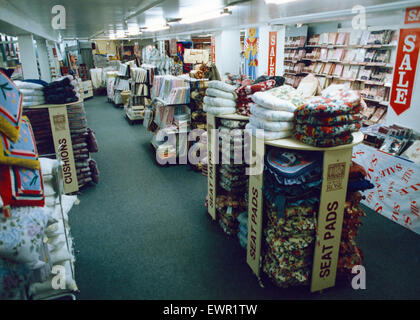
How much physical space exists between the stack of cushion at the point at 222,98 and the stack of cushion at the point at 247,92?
7cm

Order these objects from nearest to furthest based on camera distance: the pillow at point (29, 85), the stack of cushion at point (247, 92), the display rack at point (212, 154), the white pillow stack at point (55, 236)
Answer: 1. the white pillow stack at point (55, 236)
2. the stack of cushion at point (247, 92)
3. the display rack at point (212, 154)
4. the pillow at point (29, 85)

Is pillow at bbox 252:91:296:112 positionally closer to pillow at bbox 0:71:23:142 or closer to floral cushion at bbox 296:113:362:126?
floral cushion at bbox 296:113:362:126

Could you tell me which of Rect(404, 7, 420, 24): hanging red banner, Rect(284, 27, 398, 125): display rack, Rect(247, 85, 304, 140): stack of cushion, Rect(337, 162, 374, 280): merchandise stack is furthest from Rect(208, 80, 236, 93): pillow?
Rect(284, 27, 398, 125): display rack

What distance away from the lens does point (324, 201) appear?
2.53 m

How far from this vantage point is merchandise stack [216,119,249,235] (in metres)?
3.46

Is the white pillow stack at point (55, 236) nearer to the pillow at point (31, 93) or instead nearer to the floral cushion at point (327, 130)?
the floral cushion at point (327, 130)

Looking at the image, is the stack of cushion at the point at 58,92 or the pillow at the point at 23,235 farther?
the stack of cushion at the point at 58,92

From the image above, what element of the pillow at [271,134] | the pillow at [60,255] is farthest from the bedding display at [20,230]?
the pillow at [271,134]

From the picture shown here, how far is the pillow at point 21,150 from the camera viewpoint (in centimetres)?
147

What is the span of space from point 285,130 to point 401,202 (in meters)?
2.33

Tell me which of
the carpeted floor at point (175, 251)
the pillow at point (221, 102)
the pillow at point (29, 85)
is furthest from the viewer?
the pillow at point (29, 85)

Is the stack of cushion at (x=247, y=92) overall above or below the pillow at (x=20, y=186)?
above

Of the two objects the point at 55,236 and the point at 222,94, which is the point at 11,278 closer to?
the point at 55,236
